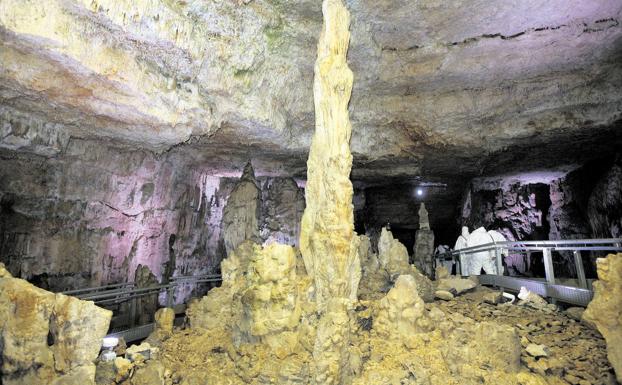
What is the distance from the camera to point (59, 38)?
5.21 m

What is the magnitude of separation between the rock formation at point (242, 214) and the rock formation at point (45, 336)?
7.43m

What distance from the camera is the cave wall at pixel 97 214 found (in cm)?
891

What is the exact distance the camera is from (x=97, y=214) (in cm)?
1027

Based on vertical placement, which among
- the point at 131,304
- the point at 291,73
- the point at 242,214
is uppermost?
the point at 291,73

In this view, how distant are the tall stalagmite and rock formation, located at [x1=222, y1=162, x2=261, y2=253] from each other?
19.6 ft

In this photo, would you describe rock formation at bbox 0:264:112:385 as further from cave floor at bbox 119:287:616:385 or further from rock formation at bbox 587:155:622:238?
rock formation at bbox 587:155:622:238

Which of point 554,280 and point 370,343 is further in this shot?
point 554,280

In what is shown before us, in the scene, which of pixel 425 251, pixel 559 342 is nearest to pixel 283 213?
pixel 425 251

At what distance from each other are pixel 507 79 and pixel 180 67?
7371 mm

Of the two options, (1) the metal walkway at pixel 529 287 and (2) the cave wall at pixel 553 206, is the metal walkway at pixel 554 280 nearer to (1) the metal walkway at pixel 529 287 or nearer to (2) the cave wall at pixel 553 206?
(1) the metal walkway at pixel 529 287

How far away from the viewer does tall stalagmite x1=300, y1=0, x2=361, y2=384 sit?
5191 mm

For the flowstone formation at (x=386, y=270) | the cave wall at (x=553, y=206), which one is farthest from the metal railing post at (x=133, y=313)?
the cave wall at (x=553, y=206)

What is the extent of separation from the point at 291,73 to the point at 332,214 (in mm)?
3962

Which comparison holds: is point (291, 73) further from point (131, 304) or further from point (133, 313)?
point (131, 304)
